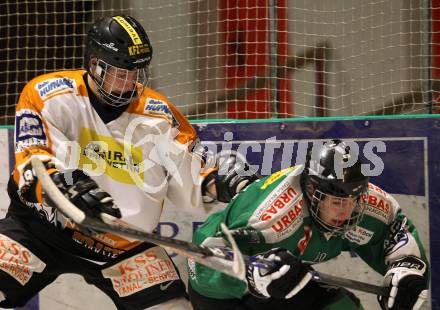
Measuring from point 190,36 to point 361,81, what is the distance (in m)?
0.97

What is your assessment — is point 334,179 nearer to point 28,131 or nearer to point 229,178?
point 229,178

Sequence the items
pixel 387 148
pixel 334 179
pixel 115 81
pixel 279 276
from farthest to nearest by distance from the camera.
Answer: pixel 387 148, pixel 115 81, pixel 334 179, pixel 279 276

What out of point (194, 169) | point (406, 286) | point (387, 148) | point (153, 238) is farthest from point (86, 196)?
point (387, 148)

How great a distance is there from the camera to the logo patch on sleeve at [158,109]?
13.2 ft

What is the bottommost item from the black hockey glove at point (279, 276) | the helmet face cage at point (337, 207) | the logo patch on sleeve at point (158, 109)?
the black hockey glove at point (279, 276)

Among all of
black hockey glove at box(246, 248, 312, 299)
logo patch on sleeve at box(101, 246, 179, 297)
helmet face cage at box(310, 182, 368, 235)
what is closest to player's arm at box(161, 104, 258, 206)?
logo patch on sleeve at box(101, 246, 179, 297)

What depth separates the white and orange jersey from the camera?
12.8 ft

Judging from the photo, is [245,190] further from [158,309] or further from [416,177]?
[416,177]

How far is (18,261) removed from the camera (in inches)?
152

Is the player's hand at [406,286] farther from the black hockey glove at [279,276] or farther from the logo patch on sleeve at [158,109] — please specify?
the logo patch on sleeve at [158,109]

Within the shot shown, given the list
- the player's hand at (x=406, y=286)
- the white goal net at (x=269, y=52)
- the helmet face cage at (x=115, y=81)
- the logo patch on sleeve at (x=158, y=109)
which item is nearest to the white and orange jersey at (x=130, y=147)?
the logo patch on sleeve at (x=158, y=109)

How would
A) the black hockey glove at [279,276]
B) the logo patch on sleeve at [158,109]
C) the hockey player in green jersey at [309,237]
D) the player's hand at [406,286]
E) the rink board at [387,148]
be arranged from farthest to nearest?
the rink board at [387,148] < the logo patch on sleeve at [158,109] < the player's hand at [406,286] < the hockey player in green jersey at [309,237] < the black hockey glove at [279,276]

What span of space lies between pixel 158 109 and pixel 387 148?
3.31 ft

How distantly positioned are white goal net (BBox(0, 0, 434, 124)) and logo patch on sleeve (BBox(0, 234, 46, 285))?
148 cm
